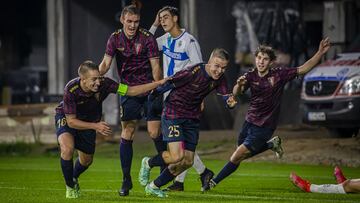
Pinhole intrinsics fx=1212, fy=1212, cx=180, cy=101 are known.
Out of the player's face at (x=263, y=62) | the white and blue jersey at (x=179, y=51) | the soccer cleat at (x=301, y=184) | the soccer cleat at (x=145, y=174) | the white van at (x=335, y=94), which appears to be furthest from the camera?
the white van at (x=335, y=94)

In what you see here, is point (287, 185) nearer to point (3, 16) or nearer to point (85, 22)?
point (85, 22)

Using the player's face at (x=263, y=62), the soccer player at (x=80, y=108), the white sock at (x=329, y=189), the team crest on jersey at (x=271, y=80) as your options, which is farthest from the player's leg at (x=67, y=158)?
the white sock at (x=329, y=189)

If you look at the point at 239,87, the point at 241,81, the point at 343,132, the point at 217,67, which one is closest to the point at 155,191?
the point at 217,67

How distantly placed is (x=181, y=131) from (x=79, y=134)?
1395mm

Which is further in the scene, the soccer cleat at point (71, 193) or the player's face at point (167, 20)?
the player's face at point (167, 20)

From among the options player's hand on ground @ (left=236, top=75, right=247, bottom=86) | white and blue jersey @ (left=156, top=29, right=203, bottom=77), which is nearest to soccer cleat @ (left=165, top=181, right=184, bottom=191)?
white and blue jersey @ (left=156, top=29, right=203, bottom=77)

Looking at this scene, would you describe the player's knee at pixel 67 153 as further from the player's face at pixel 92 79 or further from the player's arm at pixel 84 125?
the player's face at pixel 92 79

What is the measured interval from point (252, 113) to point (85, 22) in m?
16.5

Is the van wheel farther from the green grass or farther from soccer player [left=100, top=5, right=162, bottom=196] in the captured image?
soccer player [left=100, top=5, right=162, bottom=196]

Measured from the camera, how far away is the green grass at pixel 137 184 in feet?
51.6

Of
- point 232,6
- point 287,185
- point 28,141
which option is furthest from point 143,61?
point 232,6

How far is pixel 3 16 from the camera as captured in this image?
35594 mm

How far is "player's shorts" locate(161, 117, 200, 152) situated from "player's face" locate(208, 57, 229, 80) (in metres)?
0.67

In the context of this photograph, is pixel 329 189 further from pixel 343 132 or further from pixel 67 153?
pixel 343 132
